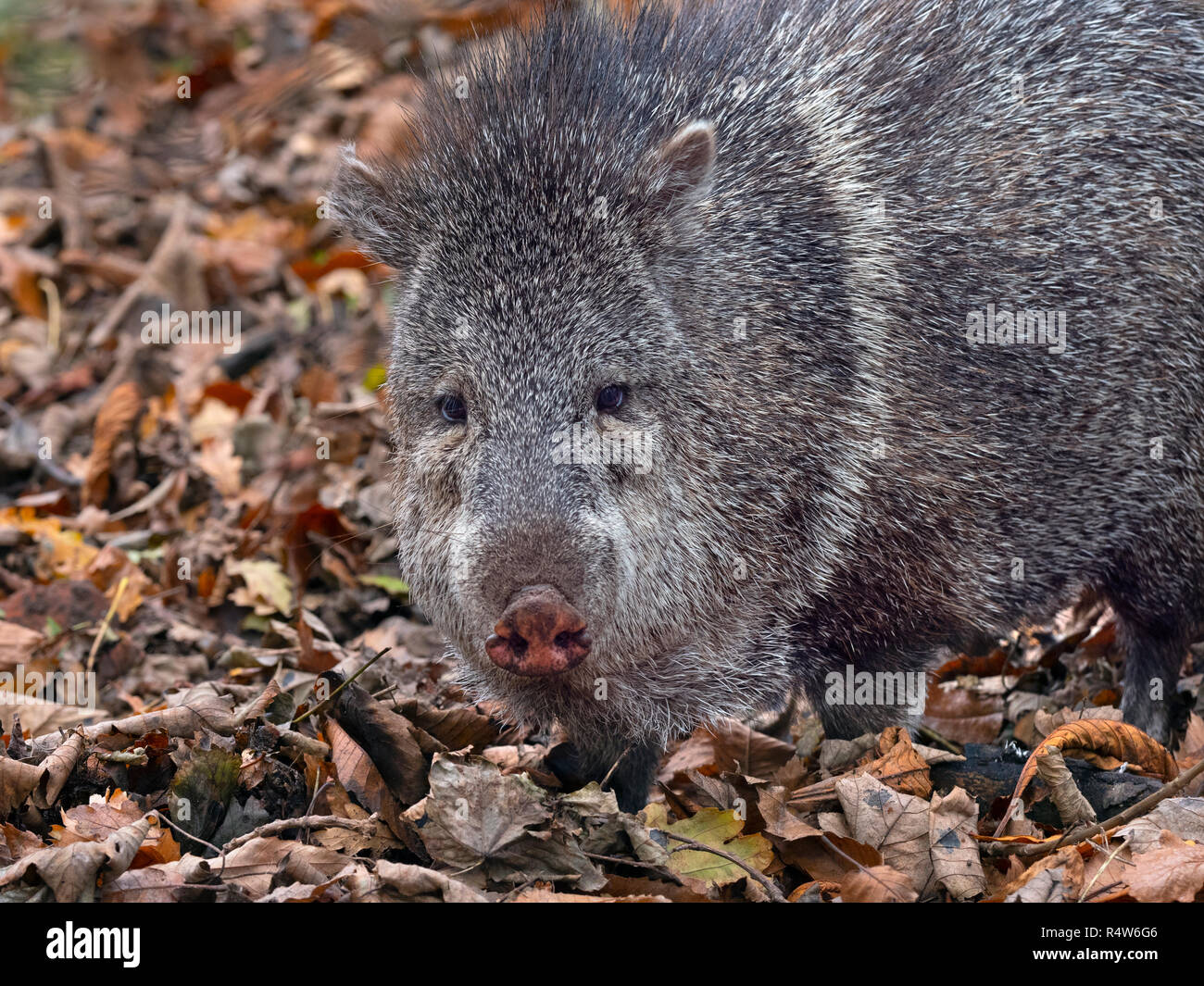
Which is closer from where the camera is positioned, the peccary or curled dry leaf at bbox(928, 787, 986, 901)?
curled dry leaf at bbox(928, 787, 986, 901)

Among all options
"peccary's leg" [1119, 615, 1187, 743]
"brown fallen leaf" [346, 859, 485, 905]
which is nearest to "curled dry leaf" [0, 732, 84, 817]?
"brown fallen leaf" [346, 859, 485, 905]

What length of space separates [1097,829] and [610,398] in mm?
2061

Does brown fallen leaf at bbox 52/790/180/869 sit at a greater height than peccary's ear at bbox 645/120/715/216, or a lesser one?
lesser

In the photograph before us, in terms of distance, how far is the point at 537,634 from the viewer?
12.9ft

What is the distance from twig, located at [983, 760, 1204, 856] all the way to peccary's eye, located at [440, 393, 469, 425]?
2.23 meters

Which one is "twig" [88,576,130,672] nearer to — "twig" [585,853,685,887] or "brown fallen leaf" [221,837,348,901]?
"brown fallen leaf" [221,837,348,901]

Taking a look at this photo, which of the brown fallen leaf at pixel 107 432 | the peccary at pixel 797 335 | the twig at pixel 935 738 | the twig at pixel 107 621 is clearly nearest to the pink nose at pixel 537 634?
the peccary at pixel 797 335

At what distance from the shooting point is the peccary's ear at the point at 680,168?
460 cm

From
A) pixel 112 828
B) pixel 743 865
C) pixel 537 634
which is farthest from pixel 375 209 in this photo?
pixel 743 865

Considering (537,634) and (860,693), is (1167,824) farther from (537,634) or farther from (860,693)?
(537,634)

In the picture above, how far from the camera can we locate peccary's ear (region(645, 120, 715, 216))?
15.1ft

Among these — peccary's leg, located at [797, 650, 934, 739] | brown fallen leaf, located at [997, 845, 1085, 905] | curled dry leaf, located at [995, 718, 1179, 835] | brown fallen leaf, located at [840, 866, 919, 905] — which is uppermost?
peccary's leg, located at [797, 650, 934, 739]

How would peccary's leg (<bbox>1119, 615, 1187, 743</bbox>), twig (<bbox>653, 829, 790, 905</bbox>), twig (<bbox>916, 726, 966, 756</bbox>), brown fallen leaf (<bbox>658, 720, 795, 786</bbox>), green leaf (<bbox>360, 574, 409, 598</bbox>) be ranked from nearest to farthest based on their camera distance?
twig (<bbox>653, 829, 790, 905</bbox>)
brown fallen leaf (<bbox>658, 720, 795, 786</bbox>)
twig (<bbox>916, 726, 966, 756</bbox>)
peccary's leg (<bbox>1119, 615, 1187, 743</bbox>)
green leaf (<bbox>360, 574, 409, 598</bbox>)

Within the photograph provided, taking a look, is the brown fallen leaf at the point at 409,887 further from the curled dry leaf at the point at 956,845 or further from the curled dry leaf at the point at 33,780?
the curled dry leaf at the point at 956,845
